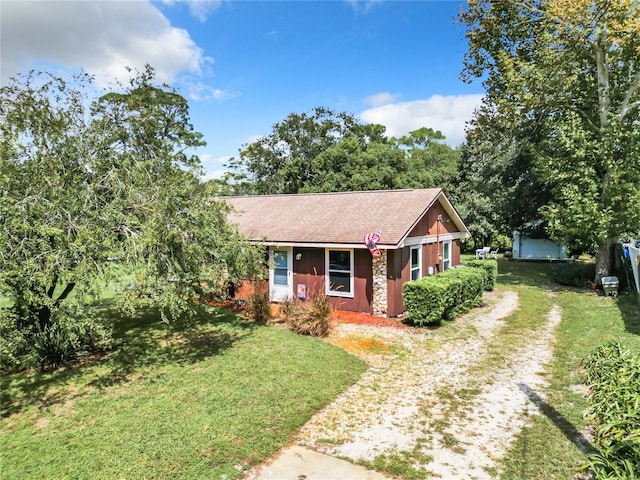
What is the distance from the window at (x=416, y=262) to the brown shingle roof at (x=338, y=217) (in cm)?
153

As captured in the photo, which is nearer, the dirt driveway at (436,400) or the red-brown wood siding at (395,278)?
the dirt driveway at (436,400)

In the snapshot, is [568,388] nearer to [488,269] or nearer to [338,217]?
[338,217]

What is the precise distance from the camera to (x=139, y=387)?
269 inches

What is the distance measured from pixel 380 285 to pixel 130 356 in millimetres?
7467

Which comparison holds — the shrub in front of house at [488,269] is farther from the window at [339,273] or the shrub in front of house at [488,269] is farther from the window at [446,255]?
the window at [339,273]

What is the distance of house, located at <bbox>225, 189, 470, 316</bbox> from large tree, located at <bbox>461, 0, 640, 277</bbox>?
5.34 metres

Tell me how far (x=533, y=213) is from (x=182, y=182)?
2257 centimetres

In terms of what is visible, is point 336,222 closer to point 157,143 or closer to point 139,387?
point 157,143

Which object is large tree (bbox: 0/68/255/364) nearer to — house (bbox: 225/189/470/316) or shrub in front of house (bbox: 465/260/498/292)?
house (bbox: 225/189/470/316)

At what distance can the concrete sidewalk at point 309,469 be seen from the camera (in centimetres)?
441

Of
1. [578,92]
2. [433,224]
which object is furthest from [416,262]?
[578,92]

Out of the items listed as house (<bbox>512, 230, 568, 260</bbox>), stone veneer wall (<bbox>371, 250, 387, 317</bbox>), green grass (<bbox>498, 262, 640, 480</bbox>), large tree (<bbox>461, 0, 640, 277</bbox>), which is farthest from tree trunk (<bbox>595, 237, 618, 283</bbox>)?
stone veneer wall (<bbox>371, 250, 387, 317</bbox>)

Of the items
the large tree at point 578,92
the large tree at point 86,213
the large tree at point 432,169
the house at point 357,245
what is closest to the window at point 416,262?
the house at point 357,245

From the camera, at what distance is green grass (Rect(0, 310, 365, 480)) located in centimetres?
461
